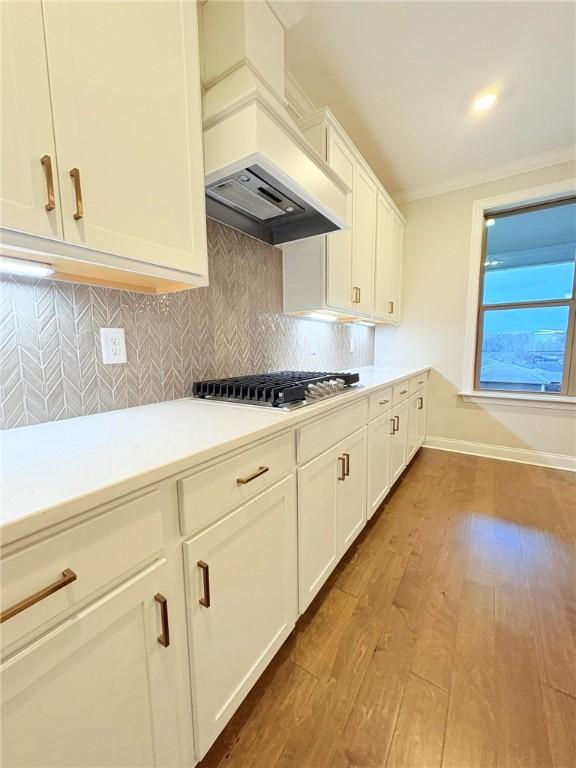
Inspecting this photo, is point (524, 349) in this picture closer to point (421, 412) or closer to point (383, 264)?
point (421, 412)

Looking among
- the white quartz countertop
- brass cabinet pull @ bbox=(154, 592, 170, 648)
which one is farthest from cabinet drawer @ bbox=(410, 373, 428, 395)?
brass cabinet pull @ bbox=(154, 592, 170, 648)

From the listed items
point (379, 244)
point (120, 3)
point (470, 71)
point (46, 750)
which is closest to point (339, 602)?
point (46, 750)

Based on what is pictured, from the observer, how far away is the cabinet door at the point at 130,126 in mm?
714

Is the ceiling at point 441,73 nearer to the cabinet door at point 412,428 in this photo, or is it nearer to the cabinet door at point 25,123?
the cabinet door at point 25,123

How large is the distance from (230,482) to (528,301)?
3417 mm

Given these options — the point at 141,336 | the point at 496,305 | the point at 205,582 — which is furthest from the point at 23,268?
the point at 496,305

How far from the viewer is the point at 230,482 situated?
83cm

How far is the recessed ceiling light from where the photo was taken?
1981mm

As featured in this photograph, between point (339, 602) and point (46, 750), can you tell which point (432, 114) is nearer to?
point (339, 602)

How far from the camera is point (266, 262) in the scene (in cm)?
188

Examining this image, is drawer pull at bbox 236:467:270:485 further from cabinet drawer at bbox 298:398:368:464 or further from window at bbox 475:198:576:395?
window at bbox 475:198:576:395

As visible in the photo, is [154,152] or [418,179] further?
[418,179]

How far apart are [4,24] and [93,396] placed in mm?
896

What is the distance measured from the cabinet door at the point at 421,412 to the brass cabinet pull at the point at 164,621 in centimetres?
268
